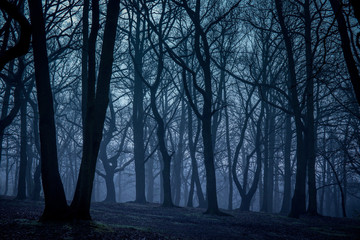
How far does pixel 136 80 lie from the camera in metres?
22.0

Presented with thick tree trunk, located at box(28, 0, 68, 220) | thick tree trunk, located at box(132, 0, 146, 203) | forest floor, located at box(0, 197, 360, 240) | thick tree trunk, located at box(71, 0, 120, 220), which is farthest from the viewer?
thick tree trunk, located at box(132, 0, 146, 203)

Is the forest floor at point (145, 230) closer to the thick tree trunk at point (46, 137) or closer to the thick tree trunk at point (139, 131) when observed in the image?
the thick tree trunk at point (46, 137)

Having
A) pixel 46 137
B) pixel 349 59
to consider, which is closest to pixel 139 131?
pixel 46 137

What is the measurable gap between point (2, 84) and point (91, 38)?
14.1m

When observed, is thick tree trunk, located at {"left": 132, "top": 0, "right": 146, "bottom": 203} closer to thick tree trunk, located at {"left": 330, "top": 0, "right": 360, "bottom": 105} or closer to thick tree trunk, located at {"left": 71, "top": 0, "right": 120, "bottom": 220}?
thick tree trunk, located at {"left": 71, "top": 0, "right": 120, "bottom": 220}

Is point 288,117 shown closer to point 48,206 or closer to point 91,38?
point 91,38

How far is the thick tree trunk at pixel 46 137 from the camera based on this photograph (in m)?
7.43

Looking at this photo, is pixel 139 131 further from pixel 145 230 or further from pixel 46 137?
pixel 145 230

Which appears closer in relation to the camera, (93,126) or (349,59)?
(349,59)

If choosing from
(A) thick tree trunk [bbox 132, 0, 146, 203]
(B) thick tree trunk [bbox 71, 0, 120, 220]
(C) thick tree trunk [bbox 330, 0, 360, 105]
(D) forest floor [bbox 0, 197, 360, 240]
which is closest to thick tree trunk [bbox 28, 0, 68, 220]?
(B) thick tree trunk [bbox 71, 0, 120, 220]

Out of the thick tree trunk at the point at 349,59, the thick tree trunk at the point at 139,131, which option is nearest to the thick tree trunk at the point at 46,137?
the thick tree trunk at the point at 349,59

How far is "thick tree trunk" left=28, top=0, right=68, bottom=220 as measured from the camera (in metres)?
7.43

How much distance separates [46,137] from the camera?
764 centimetres

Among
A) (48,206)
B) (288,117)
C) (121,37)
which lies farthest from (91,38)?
(288,117)
